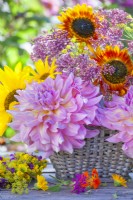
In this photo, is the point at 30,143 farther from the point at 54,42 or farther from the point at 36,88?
the point at 54,42

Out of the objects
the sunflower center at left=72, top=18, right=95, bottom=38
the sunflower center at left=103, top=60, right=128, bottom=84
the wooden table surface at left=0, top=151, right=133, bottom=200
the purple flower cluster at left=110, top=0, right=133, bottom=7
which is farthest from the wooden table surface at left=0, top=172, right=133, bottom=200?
the purple flower cluster at left=110, top=0, right=133, bottom=7

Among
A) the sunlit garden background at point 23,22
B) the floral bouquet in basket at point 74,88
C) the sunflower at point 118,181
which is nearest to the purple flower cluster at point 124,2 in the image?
the sunlit garden background at point 23,22

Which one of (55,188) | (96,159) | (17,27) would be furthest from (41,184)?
(17,27)

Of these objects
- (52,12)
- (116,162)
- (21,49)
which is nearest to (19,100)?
(116,162)

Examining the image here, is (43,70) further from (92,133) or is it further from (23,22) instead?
(23,22)

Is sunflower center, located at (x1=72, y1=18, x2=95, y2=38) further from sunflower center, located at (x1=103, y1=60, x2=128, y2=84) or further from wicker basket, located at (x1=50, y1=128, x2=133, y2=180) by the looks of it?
wicker basket, located at (x1=50, y1=128, x2=133, y2=180)

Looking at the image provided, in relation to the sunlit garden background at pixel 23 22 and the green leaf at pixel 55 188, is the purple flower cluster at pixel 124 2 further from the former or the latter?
the green leaf at pixel 55 188
